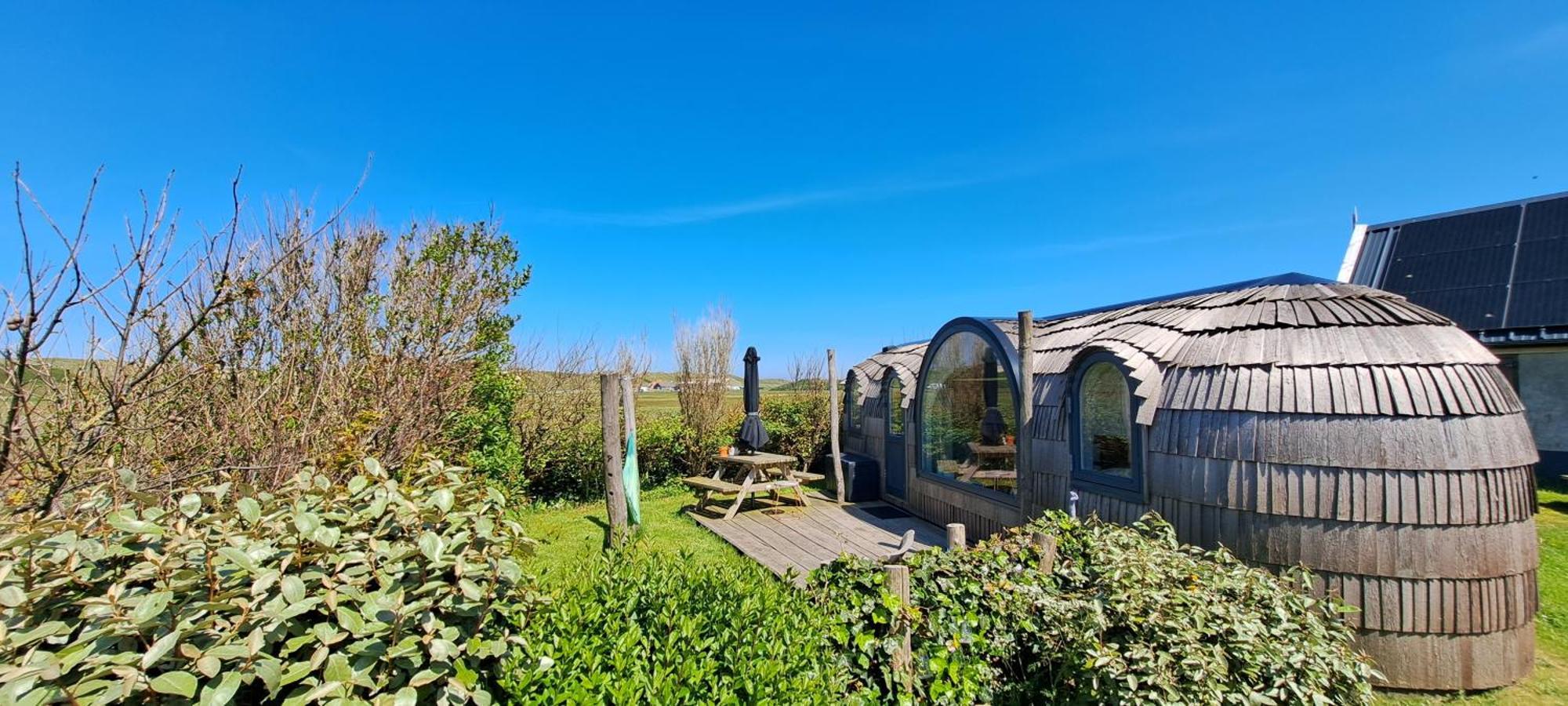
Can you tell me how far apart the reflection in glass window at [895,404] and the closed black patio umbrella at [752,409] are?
2.14 metres

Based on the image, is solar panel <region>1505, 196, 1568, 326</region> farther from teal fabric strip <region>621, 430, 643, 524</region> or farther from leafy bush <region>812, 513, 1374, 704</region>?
teal fabric strip <region>621, 430, 643, 524</region>

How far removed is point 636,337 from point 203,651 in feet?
34.8

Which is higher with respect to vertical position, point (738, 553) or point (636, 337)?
point (636, 337)

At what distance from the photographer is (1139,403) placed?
530 centimetres

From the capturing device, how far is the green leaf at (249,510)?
2170mm

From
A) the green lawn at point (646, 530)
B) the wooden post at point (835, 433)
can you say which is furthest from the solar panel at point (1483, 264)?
the green lawn at point (646, 530)

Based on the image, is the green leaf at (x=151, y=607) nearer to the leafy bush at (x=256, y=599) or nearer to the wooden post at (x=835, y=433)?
the leafy bush at (x=256, y=599)

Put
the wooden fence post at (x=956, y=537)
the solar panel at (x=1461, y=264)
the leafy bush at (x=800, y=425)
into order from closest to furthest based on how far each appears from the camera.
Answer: the wooden fence post at (x=956, y=537) < the solar panel at (x=1461, y=264) < the leafy bush at (x=800, y=425)

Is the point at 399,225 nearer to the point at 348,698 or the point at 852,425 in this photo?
the point at 348,698

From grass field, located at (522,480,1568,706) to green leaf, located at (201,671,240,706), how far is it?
46.3 inches

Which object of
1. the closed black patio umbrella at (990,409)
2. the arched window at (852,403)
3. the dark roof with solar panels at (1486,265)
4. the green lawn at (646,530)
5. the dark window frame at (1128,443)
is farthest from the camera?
the arched window at (852,403)

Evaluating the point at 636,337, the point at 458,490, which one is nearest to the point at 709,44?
the point at 636,337

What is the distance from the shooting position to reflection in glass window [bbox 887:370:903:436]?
385 inches

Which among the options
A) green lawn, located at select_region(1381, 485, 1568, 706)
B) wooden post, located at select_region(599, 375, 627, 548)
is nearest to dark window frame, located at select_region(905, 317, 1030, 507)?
green lawn, located at select_region(1381, 485, 1568, 706)
